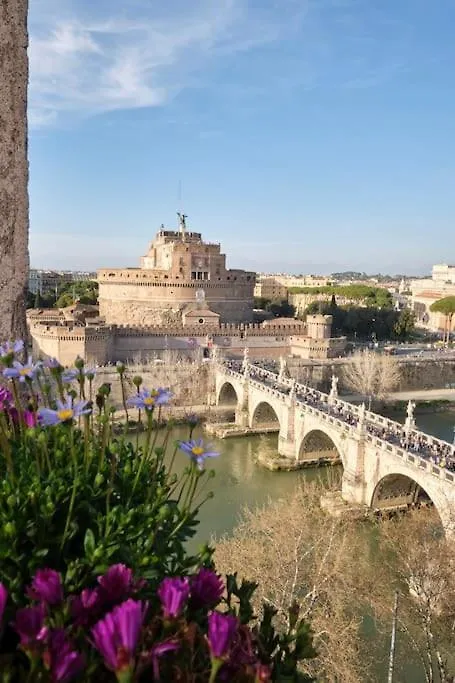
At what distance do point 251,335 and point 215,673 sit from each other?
82.5 ft

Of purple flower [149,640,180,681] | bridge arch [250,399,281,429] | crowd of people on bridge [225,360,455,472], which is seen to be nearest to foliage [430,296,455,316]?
crowd of people on bridge [225,360,455,472]

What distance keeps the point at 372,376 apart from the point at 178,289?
10.8 meters

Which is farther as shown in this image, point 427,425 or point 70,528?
point 427,425

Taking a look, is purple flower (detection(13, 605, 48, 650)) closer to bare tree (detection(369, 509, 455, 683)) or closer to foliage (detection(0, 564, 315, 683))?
foliage (detection(0, 564, 315, 683))

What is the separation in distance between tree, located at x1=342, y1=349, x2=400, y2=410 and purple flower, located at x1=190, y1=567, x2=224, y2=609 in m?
20.7

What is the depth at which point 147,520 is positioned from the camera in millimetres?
1532

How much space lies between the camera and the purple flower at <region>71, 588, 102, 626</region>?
112cm

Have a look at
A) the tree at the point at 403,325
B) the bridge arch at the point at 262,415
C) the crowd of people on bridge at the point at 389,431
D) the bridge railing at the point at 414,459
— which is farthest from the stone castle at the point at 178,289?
the bridge railing at the point at 414,459

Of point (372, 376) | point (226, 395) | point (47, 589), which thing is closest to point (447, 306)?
point (372, 376)

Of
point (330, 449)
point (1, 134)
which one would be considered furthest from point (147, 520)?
point (330, 449)

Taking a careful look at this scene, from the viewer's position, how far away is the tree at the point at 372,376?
21797mm

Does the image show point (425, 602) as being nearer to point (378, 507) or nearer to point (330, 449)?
point (378, 507)

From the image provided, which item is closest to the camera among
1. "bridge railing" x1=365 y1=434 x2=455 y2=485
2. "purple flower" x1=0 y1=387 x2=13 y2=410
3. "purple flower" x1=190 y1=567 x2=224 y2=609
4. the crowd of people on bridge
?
"purple flower" x1=190 y1=567 x2=224 y2=609

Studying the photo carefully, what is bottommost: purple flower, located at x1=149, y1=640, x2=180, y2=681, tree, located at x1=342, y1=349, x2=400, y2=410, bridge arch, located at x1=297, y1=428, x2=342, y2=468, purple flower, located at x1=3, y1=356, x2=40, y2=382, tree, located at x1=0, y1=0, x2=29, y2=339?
bridge arch, located at x1=297, y1=428, x2=342, y2=468
